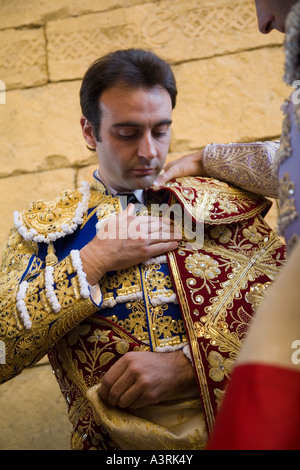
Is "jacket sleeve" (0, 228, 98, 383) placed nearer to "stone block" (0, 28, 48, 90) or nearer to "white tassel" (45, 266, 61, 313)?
"white tassel" (45, 266, 61, 313)

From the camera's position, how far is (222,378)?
1.41m

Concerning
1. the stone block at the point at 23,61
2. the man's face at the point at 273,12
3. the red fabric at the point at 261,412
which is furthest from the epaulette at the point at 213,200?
the stone block at the point at 23,61

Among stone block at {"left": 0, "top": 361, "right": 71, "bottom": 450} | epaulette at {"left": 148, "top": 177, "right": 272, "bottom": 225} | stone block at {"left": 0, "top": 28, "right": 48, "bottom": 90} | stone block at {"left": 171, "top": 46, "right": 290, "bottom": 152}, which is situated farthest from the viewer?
stone block at {"left": 0, "top": 28, "right": 48, "bottom": 90}

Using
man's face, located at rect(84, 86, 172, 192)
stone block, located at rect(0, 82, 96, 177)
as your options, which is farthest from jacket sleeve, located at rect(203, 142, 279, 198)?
stone block, located at rect(0, 82, 96, 177)

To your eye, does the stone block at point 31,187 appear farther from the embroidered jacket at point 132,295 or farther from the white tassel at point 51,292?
the white tassel at point 51,292

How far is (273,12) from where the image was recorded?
1.02 meters

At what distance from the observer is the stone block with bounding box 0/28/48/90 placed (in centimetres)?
320

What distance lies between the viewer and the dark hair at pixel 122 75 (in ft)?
5.72

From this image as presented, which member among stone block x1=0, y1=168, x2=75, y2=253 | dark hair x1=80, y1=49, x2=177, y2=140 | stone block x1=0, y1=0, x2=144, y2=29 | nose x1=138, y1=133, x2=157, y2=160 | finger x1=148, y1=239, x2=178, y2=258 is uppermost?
stone block x1=0, y1=0, x2=144, y2=29

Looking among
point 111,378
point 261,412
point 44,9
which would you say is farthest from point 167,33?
point 261,412

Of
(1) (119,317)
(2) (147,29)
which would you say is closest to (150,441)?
(1) (119,317)

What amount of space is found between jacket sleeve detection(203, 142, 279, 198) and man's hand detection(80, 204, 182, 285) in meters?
0.28

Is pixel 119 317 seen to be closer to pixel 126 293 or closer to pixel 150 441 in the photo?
pixel 126 293
